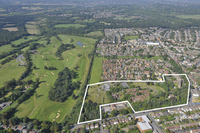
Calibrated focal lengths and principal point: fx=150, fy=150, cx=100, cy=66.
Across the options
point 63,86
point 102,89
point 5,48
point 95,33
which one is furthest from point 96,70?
point 95,33

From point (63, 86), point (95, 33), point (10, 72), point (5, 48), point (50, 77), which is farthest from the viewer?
point (95, 33)

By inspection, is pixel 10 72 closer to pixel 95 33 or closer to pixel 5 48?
pixel 5 48

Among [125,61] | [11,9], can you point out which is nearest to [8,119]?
[125,61]

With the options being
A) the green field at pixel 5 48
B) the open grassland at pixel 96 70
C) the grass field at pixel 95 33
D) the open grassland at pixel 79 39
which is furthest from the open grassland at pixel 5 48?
the grass field at pixel 95 33

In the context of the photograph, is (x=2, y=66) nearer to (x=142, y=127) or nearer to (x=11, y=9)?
(x=142, y=127)

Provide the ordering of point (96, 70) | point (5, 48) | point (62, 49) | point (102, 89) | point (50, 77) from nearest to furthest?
point (102, 89)
point (50, 77)
point (96, 70)
point (62, 49)
point (5, 48)

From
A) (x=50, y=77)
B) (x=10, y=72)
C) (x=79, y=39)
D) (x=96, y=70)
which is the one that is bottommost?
(x=50, y=77)

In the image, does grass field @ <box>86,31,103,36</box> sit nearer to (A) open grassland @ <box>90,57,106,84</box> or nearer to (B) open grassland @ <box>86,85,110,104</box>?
(A) open grassland @ <box>90,57,106,84</box>

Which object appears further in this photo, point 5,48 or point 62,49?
point 5,48
